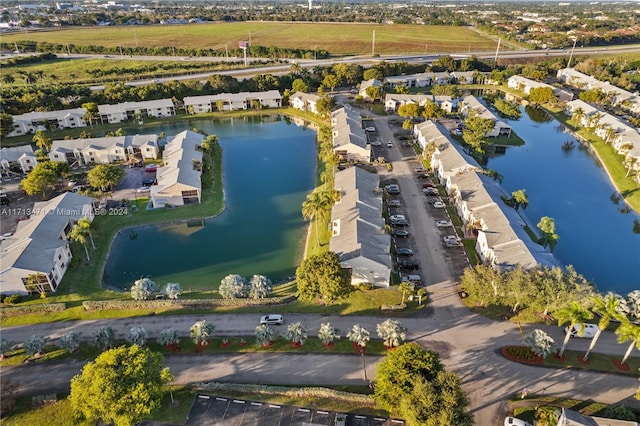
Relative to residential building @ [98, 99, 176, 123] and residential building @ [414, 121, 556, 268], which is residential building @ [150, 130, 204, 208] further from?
residential building @ [414, 121, 556, 268]

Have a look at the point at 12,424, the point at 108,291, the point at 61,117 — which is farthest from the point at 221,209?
the point at 61,117

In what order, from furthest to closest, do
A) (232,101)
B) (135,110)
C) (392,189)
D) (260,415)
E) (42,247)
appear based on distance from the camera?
(232,101), (135,110), (392,189), (42,247), (260,415)

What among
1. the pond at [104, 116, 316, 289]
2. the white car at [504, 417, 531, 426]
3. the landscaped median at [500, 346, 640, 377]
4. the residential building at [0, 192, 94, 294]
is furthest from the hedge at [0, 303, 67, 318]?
the landscaped median at [500, 346, 640, 377]

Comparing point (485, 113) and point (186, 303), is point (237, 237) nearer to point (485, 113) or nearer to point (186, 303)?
point (186, 303)

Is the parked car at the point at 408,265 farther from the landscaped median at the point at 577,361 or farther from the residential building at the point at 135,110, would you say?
the residential building at the point at 135,110

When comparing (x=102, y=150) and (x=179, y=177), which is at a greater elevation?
(x=179, y=177)

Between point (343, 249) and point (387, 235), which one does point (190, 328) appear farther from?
point (387, 235)

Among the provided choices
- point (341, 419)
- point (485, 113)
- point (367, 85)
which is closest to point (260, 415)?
point (341, 419)
